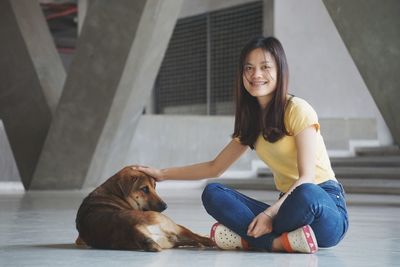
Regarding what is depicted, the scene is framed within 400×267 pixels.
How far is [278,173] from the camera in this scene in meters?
4.20

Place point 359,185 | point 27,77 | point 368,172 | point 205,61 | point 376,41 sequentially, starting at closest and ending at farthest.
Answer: point 376,41
point 27,77
point 359,185
point 368,172
point 205,61

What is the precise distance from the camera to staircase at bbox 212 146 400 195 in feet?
40.4

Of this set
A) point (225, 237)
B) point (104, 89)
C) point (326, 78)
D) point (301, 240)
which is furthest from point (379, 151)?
point (301, 240)

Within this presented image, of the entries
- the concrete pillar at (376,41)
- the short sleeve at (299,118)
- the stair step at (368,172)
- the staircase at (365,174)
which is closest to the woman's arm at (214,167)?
the short sleeve at (299,118)

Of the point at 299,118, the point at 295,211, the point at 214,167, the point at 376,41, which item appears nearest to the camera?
the point at 295,211

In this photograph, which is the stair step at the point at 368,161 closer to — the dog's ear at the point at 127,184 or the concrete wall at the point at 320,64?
the concrete wall at the point at 320,64

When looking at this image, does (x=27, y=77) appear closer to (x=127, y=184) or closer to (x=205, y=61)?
(x=205, y=61)

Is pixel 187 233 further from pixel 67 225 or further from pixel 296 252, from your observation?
pixel 67 225

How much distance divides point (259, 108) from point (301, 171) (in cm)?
45

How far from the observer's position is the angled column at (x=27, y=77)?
12258 mm

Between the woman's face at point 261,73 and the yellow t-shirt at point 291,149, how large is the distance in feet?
0.44

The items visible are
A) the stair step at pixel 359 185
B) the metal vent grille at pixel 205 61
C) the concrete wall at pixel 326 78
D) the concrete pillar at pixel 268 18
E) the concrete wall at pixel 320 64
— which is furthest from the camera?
the metal vent grille at pixel 205 61

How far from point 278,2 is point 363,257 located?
45.2 ft

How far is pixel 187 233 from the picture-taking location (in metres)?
4.28
